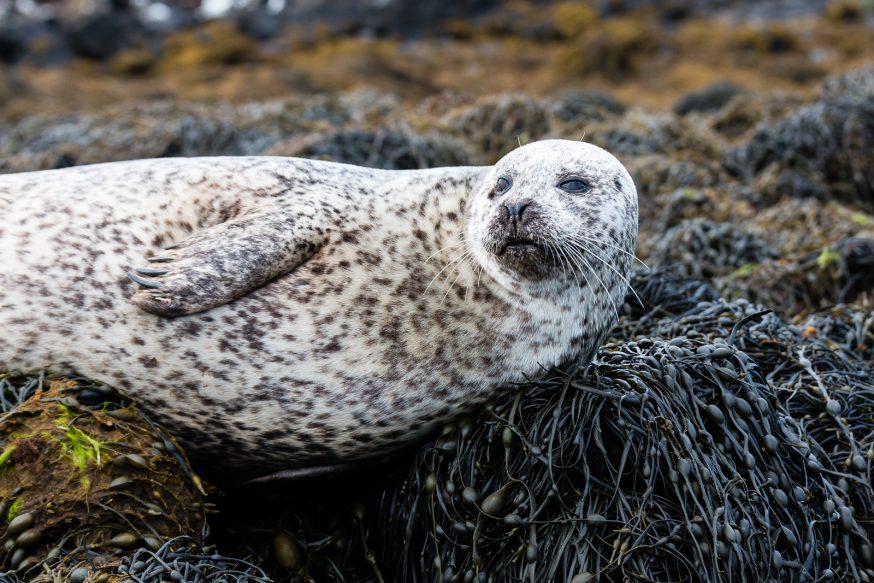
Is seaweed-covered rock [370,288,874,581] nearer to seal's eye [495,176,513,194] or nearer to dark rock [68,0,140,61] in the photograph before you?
seal's eye [495,176,513,194]

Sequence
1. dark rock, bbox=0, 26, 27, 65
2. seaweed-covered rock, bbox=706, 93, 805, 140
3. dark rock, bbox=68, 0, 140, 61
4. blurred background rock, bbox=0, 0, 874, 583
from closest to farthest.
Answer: blurred background rock, bbox=0, 0, 874, 583 → seaweed-covered rock, bbox=706, 93, 805, 140 → dark rock, bbox=0, 26, 27, 65 → dark rock, bbox=68, 0, 140, 61

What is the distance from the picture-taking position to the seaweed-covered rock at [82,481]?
100 inches

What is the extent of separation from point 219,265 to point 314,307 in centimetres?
33

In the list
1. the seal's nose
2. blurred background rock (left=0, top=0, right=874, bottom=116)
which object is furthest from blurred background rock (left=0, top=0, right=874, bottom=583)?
blurred background rock (left=0, top=0, right=874, bottom=116)

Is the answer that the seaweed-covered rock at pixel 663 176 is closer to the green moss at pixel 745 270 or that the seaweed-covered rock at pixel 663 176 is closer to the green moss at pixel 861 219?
the green moss at pixel 861 219

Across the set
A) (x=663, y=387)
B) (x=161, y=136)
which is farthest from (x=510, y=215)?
(x=161, y=136)

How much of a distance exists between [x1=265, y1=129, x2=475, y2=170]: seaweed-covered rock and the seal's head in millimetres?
2749

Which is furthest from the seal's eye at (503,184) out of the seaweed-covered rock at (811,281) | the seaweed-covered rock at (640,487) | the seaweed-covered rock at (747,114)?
the seaweed-covered rock at (747,114)

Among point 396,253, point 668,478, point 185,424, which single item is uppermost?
point 396,253

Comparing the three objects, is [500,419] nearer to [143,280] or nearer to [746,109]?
[143,280]

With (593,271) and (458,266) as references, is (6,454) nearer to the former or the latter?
(458,266)

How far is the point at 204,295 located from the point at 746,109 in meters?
7.92

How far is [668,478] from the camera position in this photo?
2.83 metres

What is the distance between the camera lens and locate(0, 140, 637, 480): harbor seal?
2.90 m
